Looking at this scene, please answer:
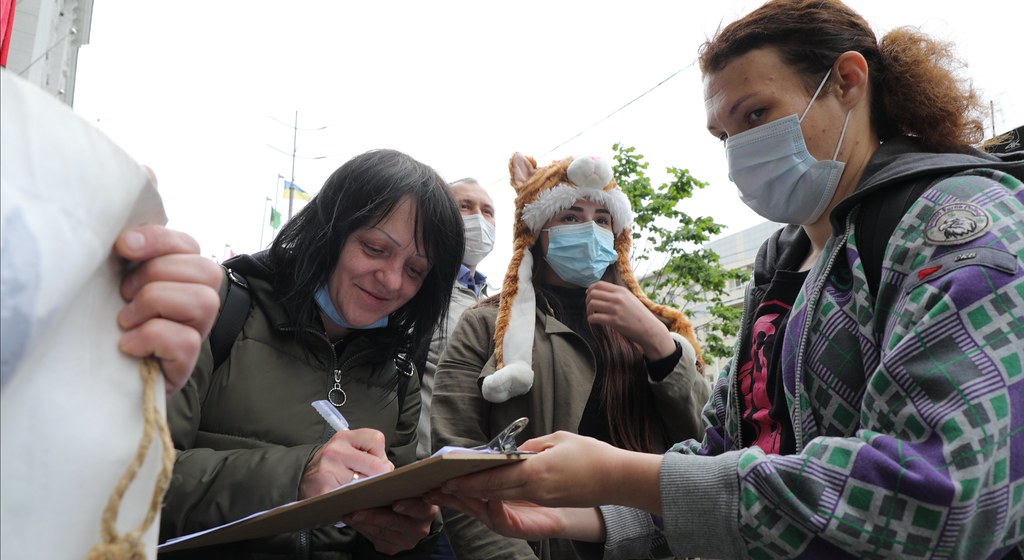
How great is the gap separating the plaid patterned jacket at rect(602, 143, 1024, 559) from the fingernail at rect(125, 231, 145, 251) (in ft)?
3.53

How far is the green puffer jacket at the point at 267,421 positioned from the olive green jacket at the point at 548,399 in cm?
25

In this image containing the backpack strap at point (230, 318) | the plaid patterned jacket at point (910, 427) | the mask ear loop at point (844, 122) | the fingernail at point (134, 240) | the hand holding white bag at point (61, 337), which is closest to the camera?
the hand holding white bag at point (61, 337)

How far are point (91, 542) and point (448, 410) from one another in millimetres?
1973

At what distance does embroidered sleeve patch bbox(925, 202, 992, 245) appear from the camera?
128 cm

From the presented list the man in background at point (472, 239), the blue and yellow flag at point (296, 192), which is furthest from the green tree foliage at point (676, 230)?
the blue and yellow flag at point (296, 192)

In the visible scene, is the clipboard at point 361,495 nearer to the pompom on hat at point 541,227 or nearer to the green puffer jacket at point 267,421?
the green puffer jacket at point 267,421

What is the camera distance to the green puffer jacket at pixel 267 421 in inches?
69.3

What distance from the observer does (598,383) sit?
2.85 meters

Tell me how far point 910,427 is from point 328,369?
1.63 metres

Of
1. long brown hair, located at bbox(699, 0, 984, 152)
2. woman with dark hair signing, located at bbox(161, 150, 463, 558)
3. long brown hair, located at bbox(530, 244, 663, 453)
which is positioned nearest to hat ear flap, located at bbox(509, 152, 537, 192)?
long brown hair, located at bbox(530, 244, 663, 453)

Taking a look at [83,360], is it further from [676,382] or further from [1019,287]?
[676,382]

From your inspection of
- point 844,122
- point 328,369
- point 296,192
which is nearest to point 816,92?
point 844,122

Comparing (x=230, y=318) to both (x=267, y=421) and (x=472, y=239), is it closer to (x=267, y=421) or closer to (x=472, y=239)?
(x=267, y=421)

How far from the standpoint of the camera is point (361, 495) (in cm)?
134
